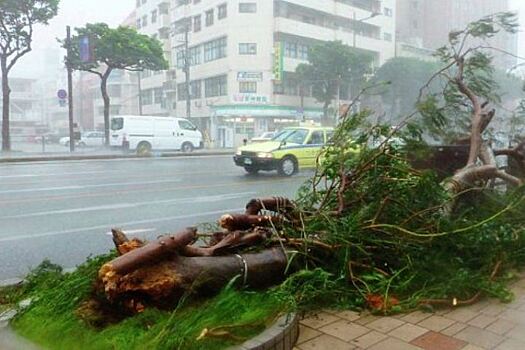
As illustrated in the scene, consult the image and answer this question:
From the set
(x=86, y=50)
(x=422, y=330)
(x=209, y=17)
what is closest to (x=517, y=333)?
(x=422, y=330)

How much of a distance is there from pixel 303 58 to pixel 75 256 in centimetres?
4242

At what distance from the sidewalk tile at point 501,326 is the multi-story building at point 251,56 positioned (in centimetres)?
3936

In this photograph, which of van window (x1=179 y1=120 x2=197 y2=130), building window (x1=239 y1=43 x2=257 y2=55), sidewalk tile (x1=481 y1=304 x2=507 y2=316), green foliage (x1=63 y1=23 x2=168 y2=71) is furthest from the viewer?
building window (x1=239 y1=43 x2=257 y2=55)

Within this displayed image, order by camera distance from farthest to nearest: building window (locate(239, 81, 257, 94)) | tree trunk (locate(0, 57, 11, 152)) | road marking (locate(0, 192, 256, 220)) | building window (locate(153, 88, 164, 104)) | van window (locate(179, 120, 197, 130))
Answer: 1. building window (locate(153, 88, 164, 104))
2. building window (locate(239, 81, 257, 94))
3. van window (locate(179, 120, 197, 130))
4. tree trunk (locate(0, 57, 11, 152))
5. road marking (locate(0, 192, 256, 220))

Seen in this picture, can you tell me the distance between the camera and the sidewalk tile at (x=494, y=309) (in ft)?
10.8

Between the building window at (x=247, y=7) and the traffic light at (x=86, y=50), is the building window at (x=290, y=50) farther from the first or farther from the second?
the traffic light at (x=86, y=50)

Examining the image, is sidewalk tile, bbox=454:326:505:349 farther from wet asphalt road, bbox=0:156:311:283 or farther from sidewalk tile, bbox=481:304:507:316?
wet asphalt road, bbox=0:156:311:283

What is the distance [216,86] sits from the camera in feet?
149

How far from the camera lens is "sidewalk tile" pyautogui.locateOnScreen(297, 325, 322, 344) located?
2.86 m

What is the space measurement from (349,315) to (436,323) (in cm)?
56

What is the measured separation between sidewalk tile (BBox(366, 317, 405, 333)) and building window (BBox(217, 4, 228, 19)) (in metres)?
43.5

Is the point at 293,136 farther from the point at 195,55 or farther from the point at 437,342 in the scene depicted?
the point at 195,55

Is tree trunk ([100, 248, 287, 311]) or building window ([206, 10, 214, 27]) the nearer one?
tree trunk ([100, 248, 287, 311])

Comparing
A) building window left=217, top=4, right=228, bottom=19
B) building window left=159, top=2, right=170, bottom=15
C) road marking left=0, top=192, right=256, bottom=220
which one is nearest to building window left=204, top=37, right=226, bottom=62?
building window left=217, top=4, right=228, bottom=19
